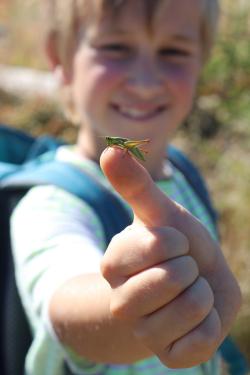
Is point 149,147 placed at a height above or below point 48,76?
above

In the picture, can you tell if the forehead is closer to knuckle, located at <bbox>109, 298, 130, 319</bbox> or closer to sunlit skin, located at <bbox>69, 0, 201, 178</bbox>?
sunlit skin, located at <bbox>69, 0, 201, 178</bbox>

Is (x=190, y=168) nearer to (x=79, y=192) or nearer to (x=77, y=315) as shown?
(x=79, y=192)

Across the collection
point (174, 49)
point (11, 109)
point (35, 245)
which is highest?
point (174, 49)

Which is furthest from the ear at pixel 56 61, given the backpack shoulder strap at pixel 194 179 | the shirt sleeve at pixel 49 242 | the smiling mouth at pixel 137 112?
the shirt sleeve at pixel 49 242

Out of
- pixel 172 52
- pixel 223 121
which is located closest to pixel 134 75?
pixel 172 52

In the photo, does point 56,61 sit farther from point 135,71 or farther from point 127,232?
point 127,232

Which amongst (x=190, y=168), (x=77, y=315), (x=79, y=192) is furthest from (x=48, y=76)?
(x=77, y=315)

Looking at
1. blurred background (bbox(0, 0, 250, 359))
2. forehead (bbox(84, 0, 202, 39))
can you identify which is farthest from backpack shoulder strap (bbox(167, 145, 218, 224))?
blurred background (bbox(0, 0, 250, 359))

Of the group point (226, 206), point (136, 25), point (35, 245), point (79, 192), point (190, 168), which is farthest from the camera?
point (226, 206)
